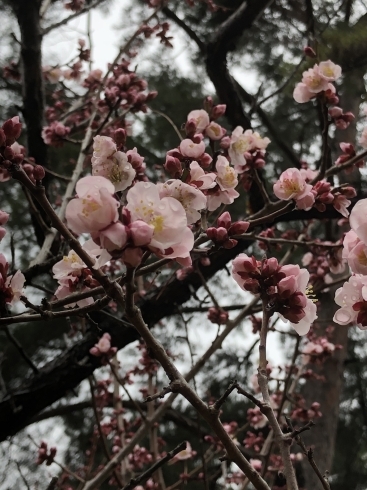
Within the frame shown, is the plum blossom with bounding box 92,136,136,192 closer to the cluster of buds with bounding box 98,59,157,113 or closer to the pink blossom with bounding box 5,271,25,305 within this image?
the pink blossom with bounding box 5,271,25,305

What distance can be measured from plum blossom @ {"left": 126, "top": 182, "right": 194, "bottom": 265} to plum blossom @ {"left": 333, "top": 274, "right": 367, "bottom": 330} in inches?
12.5

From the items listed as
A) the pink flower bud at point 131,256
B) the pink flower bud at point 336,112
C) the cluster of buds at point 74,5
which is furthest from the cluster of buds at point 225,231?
the cluster of buds at point 74,5

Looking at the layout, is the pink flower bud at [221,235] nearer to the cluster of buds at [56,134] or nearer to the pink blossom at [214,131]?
the pink blossom at [214,131]

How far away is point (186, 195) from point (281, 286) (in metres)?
0.25

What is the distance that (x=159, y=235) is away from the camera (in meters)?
0.70

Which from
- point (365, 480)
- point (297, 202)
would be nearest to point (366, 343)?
point (365, 480)

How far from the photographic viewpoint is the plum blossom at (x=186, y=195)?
0.86 meters

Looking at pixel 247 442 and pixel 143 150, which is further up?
pixel 143 150

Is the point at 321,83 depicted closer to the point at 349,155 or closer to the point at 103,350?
the point at 349,155

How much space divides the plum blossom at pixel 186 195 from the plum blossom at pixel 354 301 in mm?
310

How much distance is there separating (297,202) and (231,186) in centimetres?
17

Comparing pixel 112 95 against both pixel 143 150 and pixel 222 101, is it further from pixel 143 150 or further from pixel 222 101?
pixel 143 150

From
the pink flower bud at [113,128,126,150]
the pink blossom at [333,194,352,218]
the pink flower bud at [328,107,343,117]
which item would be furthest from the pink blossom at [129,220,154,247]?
the pink flower bud at [328,107,343,117]

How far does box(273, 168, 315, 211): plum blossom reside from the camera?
116 cm
